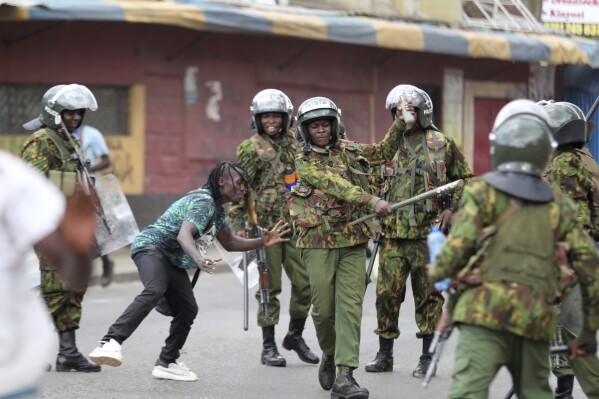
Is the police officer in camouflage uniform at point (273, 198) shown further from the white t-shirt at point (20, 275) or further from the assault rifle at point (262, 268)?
the white t-shirt at point (20, 275)

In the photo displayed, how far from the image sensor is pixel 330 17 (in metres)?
19.5

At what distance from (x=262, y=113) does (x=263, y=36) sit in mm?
10338

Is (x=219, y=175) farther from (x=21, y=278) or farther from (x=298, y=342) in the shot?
(x=21, y=278)

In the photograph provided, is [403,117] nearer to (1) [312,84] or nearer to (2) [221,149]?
(2) [221,149]

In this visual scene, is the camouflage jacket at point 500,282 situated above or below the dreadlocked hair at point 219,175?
below

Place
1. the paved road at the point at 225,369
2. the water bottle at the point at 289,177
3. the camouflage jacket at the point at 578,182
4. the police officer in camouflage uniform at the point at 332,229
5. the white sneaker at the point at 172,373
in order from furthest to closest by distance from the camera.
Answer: the water bottle at the point at 289,177 → the white sneaker at the point at 172,373 → the paved road at the point at 225,369 → the police officer in camouflage uniform at the point at 332,229 → the camouflage jacket at the point at 578,182

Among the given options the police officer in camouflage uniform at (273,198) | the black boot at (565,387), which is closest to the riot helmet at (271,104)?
the police officer in camouflage uniform at (273,198)

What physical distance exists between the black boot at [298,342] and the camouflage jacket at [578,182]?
8.59 ft

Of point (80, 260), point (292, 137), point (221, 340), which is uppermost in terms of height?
point (292, 137)

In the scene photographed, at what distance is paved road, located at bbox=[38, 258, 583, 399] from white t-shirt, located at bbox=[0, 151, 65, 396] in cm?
382

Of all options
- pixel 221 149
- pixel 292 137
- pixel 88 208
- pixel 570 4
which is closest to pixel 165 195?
pixel 221 149

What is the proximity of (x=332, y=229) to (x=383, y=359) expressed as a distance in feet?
4.71

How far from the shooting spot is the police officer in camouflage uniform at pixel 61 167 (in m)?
8.43

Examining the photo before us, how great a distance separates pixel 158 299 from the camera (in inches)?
309
